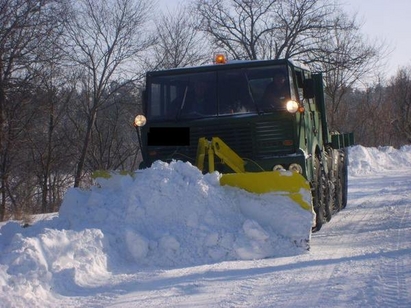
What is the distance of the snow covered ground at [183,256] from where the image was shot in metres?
5.45

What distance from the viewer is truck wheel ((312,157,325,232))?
9.64 metres

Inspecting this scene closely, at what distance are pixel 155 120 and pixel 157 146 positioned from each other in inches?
16.2

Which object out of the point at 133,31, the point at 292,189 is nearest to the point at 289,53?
the point at 133,31

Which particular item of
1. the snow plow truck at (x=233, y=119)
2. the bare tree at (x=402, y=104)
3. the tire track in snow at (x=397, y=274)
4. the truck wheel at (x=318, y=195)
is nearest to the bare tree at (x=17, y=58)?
the snow plow truck at (x=233, y=119)

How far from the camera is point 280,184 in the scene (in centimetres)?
771

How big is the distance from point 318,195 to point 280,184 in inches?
94.9

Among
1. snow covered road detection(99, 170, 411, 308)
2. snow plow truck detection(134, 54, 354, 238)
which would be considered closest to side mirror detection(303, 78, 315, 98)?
snow plow truck detection(134, 54, 354, 238)

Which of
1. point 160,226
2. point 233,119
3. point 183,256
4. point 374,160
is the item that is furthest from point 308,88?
point 374,160

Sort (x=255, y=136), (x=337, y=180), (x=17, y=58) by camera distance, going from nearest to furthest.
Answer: (x=255, y=136), (x=337, y=180), (x=17, y=58)

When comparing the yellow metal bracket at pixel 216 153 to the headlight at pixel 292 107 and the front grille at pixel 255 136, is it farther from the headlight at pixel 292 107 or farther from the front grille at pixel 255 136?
the headlight at pixel 292 107

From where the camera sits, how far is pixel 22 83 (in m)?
16.4

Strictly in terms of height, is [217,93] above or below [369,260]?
above

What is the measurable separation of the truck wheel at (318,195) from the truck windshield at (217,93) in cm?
162

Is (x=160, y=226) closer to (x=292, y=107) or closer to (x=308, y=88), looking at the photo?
(x=292, y=107)
